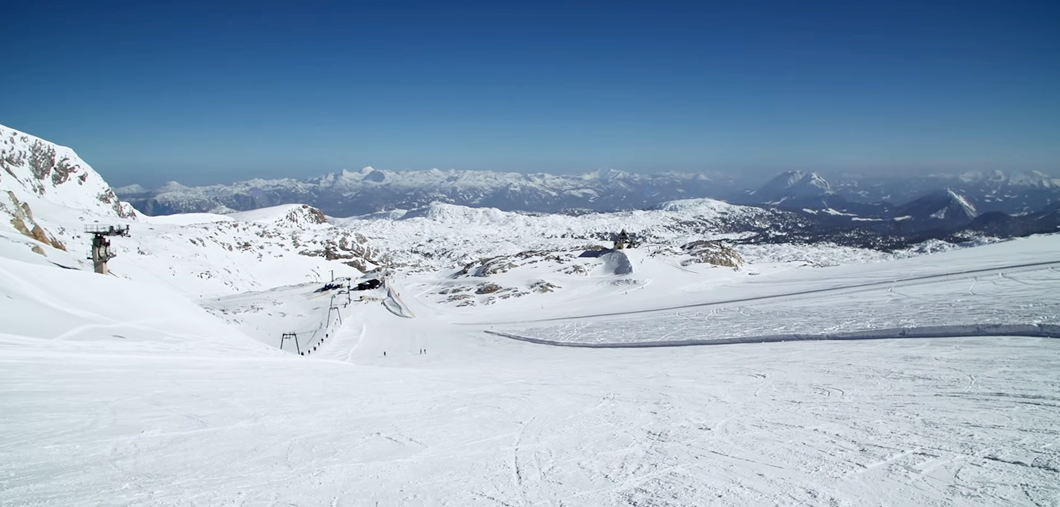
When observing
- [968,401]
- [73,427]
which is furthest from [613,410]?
[73,427]

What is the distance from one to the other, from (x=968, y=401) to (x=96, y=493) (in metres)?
15.5

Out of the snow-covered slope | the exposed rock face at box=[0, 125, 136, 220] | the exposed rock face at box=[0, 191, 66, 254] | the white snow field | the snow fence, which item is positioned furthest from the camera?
the exposed rock face at box=[0, 125, 136, 220]

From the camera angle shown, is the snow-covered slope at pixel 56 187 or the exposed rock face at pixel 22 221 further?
the snow-covered slope at pixel 56 187

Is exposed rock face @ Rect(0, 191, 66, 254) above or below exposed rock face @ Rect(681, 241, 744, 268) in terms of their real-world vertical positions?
above

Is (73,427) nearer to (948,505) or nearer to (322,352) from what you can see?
(948,505)

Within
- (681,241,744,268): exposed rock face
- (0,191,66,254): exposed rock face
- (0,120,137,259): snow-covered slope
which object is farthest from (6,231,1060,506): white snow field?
(681,241,744,268): exposed rock face

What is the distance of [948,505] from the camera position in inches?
241

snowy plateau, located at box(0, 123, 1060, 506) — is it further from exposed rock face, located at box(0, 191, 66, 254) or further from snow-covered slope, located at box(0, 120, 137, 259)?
snow-covered slope, located at box(0, 120, 137, 259)

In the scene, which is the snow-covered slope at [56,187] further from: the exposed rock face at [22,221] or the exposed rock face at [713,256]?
the exposed rock face at [713,256]

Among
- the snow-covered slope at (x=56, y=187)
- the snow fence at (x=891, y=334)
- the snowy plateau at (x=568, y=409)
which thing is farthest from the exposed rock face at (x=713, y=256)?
the snow-covered slope at (x=56, y=187)

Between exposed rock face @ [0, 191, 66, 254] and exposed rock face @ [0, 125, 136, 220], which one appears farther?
exposed rock face @ [0, 125, 136, 220]

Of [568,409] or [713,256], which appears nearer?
[568,409]

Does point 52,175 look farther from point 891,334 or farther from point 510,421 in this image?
point 891,334

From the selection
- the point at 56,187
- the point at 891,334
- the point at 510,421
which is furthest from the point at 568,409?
the point at 56,187
